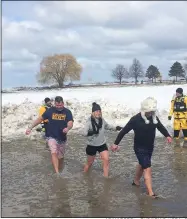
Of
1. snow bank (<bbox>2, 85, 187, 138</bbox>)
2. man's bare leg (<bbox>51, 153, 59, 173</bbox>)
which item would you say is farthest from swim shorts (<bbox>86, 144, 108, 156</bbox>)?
snow bank (<bbox>2, 85, 187, 138</bbox>)

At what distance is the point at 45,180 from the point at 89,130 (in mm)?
1522

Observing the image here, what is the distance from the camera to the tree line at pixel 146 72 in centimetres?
4200

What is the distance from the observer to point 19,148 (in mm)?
13438

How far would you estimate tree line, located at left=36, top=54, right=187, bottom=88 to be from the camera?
142 ft

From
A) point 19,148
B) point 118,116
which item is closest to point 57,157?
point 19,148

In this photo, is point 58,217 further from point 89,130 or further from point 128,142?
point 128,142

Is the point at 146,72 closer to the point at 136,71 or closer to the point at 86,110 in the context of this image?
the point at 136,71

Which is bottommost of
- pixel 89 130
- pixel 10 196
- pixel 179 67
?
pixel 10 196

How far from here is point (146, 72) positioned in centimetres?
4553

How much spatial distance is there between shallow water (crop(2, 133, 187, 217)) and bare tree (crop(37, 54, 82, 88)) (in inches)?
1761

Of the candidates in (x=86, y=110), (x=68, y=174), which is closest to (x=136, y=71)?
(x=86, y=110)

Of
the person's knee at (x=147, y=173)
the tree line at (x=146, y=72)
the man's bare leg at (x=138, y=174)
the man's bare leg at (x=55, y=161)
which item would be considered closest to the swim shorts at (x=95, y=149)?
the man's bare leg at (x=55, y=161)

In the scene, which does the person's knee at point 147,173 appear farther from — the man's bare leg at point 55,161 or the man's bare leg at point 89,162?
the man's bare leg at point 55,161

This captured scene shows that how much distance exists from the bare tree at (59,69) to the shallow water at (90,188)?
44740 mm
